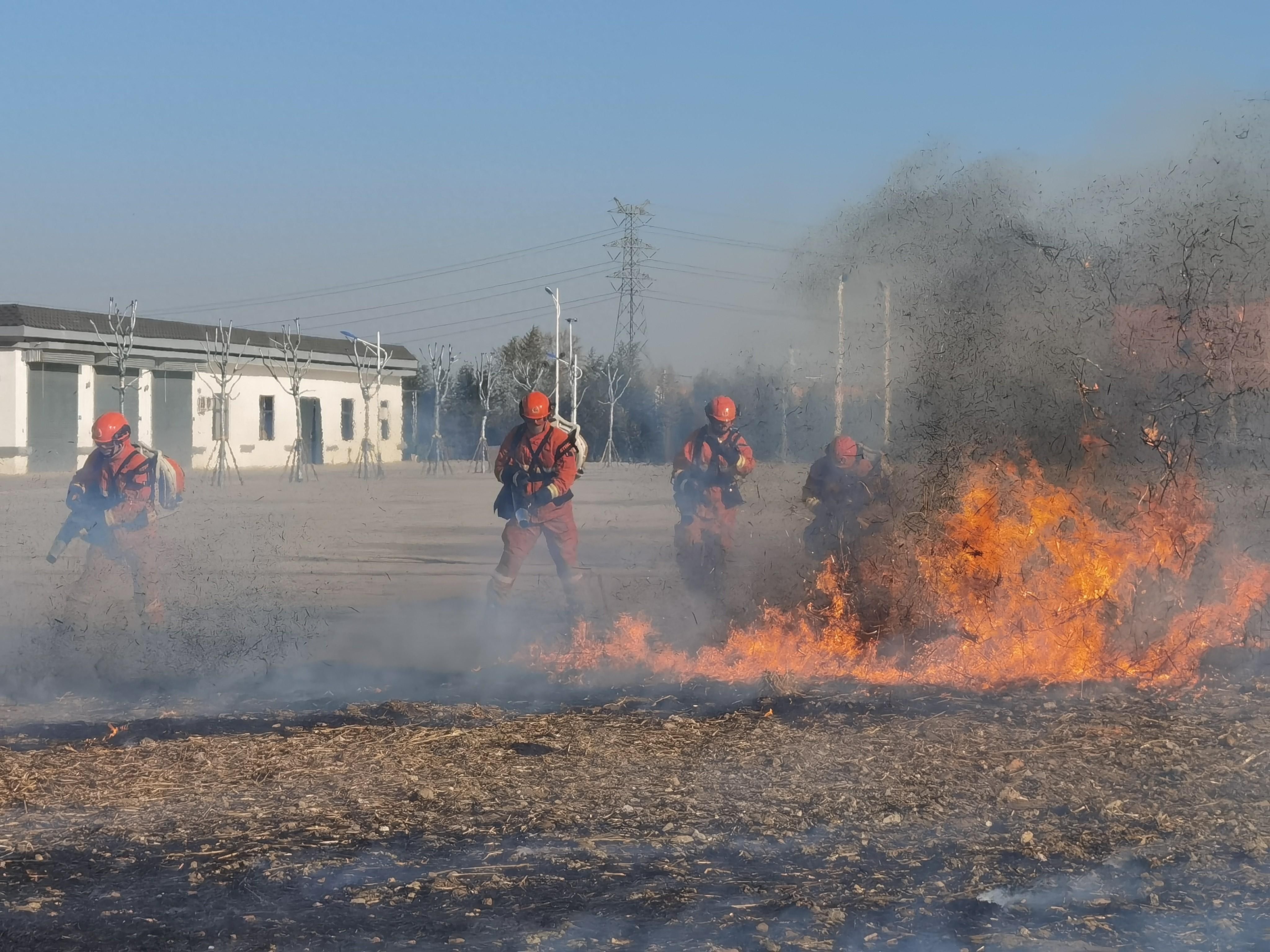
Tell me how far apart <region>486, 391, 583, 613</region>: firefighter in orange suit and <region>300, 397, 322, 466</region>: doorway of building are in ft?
115

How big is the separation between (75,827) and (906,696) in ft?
13.8

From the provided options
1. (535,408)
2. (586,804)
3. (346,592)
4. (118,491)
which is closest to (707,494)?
(535,408)

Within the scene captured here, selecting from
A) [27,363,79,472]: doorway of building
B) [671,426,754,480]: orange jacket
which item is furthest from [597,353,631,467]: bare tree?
[671,426,754,480]: orange jacket

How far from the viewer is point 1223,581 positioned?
730 centimetres

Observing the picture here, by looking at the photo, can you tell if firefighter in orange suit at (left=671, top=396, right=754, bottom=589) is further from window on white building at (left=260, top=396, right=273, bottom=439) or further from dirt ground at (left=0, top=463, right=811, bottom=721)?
window on white building at (left=260, top=396, right=273, bottom=439)

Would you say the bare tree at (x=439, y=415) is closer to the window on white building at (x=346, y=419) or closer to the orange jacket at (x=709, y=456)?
the window on white building at (x=346, y=419)

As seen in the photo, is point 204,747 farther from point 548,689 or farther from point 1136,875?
point 1136,875

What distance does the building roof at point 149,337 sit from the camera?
109 ft

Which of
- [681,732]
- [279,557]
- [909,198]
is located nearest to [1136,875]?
[681,732]

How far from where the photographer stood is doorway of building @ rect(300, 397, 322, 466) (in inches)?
1689

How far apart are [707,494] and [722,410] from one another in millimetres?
667

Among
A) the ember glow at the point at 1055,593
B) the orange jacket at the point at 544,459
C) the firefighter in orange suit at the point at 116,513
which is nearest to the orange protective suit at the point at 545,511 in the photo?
the orange jacket at the point at 544,459

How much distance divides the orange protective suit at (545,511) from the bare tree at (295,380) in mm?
23052

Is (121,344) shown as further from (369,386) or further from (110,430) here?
(110,430)
